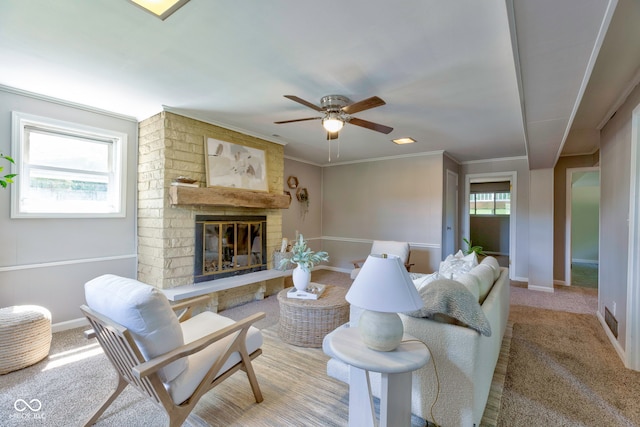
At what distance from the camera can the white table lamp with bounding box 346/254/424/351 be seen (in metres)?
1.33

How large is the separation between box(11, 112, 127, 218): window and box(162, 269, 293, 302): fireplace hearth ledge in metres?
1.23

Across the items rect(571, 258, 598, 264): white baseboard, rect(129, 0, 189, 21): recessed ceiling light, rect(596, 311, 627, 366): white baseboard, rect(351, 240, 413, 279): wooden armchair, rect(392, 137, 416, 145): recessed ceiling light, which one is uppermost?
rect(129, 0, 189, 21): recessed ceiling light

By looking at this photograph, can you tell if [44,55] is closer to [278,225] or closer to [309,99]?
→ [309,99]

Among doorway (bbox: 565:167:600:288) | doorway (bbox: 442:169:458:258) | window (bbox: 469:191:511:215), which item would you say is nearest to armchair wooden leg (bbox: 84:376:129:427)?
doorway (bbox: 442:169:458:258)

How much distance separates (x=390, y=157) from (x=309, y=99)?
311 cm

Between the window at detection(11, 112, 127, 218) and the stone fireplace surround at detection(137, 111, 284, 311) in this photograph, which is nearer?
the window at detection(11, 112, 127, 218)

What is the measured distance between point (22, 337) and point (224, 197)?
210 cm

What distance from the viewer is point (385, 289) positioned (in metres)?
1.36

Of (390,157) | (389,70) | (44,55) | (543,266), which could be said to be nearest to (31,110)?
(44,55)

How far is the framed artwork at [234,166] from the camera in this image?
355 centimetres

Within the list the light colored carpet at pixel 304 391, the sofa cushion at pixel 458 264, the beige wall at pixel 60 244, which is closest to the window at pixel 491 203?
the light colored carpet at pixel 304 391

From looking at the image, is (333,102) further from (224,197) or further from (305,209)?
(305,209)

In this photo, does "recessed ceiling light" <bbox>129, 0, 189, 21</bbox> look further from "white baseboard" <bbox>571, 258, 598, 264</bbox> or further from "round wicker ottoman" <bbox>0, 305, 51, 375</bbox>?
"white baseboard" <bbox>571, 258, 598, 264</bbox>

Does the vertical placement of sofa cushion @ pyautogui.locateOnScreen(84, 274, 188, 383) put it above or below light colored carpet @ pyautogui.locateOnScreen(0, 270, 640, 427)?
above
